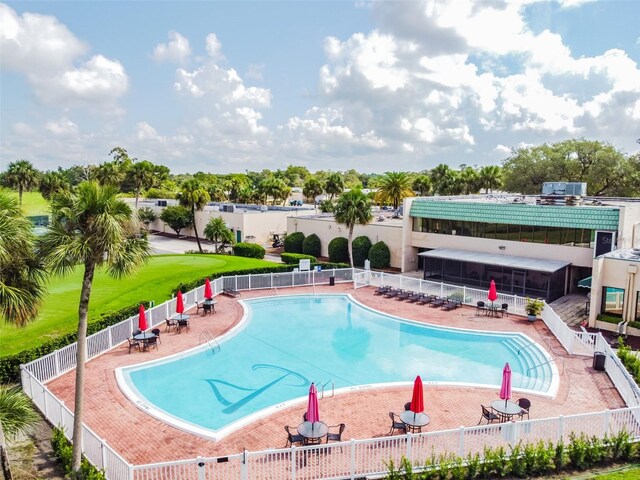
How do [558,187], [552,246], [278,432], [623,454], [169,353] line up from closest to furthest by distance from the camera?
1. [623,454]
2. [278,432]
3. [169,353]
4. [552,246]
5. [558,187]

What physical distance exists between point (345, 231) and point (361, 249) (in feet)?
8.87

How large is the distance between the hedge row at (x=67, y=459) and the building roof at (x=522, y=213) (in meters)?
27.2

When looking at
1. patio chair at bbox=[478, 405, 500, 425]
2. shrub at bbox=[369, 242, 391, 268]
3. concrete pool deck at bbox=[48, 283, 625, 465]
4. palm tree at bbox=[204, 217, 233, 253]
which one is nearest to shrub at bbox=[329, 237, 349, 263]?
shrub at bbox=[369, 242, 391, 268]

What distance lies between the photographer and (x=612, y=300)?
22.5 metres

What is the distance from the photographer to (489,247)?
31.6 metres

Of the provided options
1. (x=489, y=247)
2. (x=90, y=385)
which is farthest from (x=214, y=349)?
(x=489, y=247)

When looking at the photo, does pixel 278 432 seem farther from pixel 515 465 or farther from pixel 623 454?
Answer: pixel 623 454

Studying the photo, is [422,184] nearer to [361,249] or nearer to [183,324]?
[361,249]

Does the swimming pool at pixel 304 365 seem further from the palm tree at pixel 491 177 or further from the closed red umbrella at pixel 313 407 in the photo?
the palm tree at pixel 491 177

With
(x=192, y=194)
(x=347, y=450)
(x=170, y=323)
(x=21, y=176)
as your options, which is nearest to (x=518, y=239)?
(x=170, y=323)

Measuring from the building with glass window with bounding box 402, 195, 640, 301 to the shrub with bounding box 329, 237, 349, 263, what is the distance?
592cm

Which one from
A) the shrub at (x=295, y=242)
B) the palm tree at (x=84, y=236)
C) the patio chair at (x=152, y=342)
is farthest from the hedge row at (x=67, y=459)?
the shrub at (x=295, y=242)

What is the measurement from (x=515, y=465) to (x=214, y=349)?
1317cm

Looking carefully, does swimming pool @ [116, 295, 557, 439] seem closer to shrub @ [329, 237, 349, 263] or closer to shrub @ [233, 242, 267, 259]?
shrub @ [329, 237, 349, 263]
